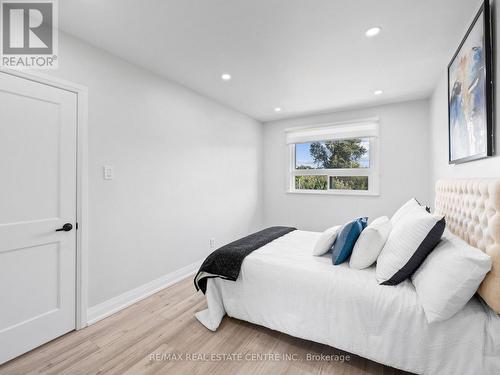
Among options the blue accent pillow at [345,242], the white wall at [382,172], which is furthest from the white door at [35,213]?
the white wall at [382,172]

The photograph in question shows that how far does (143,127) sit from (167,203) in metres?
0.90

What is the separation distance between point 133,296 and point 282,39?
9.35 feet

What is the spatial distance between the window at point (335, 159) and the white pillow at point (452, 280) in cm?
269

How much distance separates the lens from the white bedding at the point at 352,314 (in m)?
1.27

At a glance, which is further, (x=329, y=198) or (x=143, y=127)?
(x=329, y=198)

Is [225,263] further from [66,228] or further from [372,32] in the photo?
[372,32]

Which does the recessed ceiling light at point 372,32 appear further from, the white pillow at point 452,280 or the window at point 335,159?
the window at point 335,159

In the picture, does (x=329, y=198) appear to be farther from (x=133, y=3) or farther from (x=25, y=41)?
(x=25, y=41)

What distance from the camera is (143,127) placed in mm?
2576

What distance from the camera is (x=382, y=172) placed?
12.4ft

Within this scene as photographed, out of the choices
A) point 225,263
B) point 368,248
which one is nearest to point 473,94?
point 368,248

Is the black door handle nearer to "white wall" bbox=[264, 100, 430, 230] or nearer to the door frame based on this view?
the door frame

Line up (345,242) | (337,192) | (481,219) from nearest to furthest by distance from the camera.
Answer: (481,219), (345,242), (337,192)

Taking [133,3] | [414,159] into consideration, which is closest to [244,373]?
[133,3]
